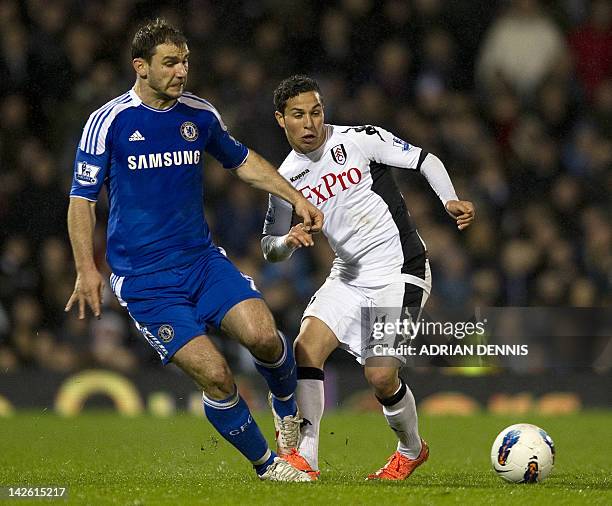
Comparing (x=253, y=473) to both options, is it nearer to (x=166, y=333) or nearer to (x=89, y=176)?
(x=166, y=333)

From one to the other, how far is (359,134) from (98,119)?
1.67 meters

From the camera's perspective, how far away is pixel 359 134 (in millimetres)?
7207

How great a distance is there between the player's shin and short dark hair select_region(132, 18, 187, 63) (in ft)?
7.55

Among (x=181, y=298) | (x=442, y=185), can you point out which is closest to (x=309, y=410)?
(x=181, y=298)

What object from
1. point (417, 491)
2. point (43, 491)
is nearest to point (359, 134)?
point (417, 491)

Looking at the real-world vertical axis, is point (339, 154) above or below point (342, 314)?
above

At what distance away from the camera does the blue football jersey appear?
20.3ft

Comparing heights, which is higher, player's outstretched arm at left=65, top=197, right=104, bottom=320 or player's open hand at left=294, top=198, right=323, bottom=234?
player's open hand at left=294, top=198, right=323, bottom=234

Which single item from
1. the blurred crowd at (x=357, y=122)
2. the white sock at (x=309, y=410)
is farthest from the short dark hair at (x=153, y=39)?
the blurred crowd at (x=357, y=122)

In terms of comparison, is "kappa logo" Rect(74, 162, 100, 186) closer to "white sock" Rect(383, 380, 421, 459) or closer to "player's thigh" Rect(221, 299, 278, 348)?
"player's thigh" Rect(221, 299, 278, 348)

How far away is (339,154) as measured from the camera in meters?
7.11

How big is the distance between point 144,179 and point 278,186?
71cm

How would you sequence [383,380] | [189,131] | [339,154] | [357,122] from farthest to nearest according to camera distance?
[357,122] → [339,154] → [383,380] → [189,131]

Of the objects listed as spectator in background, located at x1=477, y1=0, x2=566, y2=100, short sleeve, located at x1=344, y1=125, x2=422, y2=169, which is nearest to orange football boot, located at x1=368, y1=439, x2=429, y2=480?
short sleeve, located at x1=344, y1=125, x2=422, y2=169
